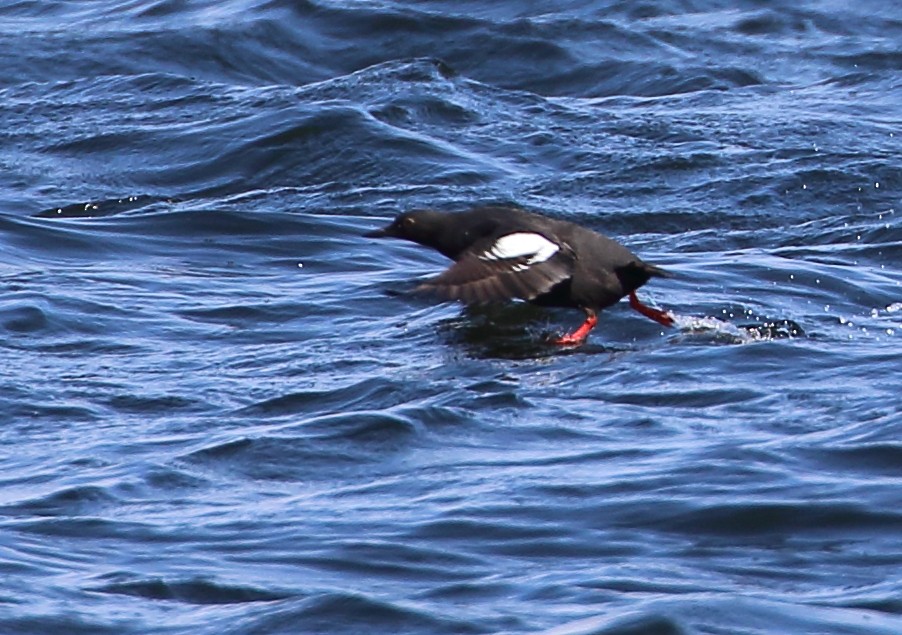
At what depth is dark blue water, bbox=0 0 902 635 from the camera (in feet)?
18.7

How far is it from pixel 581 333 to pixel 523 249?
479mm

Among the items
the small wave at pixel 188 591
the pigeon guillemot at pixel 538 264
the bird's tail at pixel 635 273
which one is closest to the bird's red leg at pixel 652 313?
the pigeon guillemot at pixel 538 264

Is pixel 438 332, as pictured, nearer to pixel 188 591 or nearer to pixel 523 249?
pixel 523 249

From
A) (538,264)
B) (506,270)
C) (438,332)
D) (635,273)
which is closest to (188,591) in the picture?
(506,270)

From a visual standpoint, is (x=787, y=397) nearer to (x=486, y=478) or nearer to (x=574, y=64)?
(x=486, y=478)

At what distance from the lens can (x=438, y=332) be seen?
342 inches

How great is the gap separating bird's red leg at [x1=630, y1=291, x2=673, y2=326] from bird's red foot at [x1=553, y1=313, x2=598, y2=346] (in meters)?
0.23

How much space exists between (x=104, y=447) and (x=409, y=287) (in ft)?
9.67

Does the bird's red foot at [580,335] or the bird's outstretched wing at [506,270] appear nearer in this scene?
the bird's outstretched wing at [506,270]

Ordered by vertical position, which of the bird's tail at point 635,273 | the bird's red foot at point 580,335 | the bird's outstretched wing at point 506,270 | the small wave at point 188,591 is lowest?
the bird's red foot at point 580,335

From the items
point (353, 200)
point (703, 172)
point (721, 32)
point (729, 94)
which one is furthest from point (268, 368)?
point (721, 32)

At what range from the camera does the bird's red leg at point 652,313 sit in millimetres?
8672

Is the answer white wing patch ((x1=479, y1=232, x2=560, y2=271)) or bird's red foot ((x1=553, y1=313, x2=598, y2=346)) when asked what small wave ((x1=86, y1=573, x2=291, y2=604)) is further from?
bird's red foot ((x1=553, y1=313, x2=598, y2=346))

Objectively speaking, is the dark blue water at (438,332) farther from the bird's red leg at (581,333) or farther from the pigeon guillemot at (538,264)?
the pigeon guillemot at (538,264)
